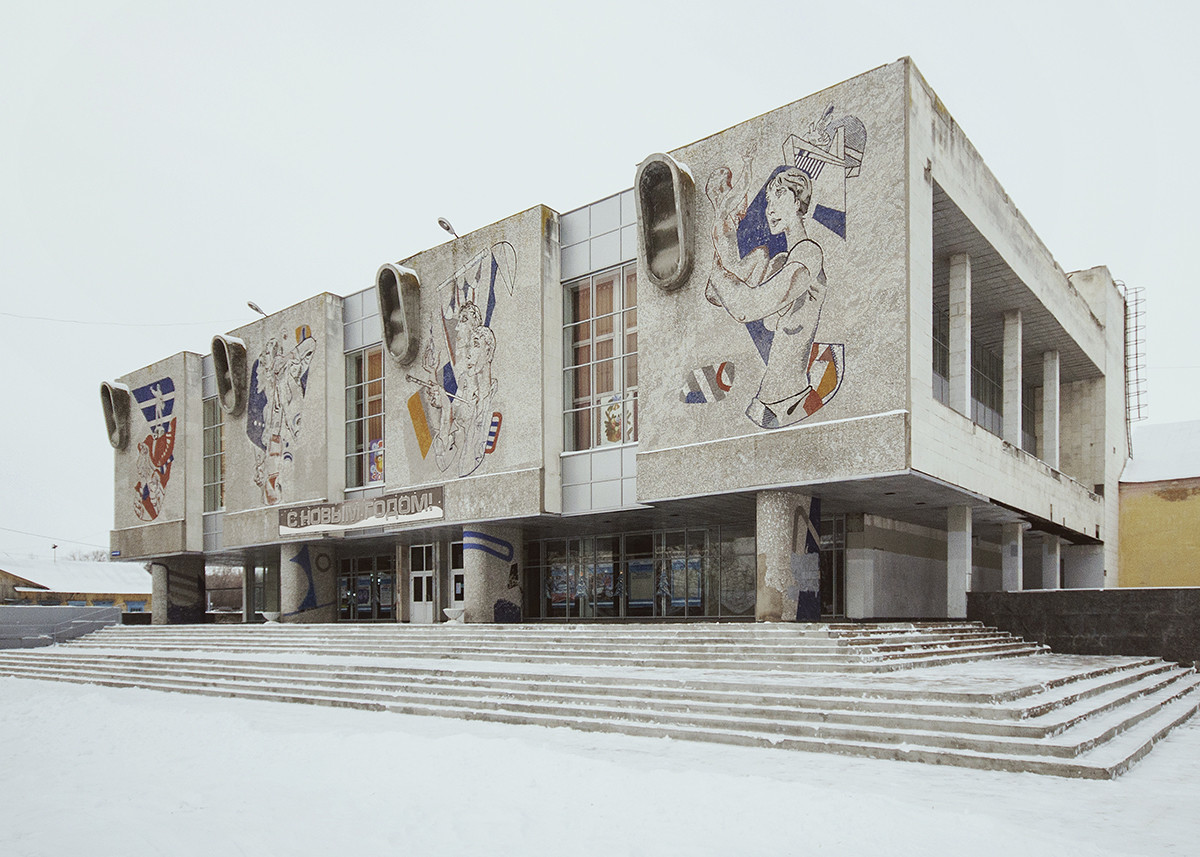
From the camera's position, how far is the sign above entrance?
27.8m

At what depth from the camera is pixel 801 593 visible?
20.0m

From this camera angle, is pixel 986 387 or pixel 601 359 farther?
pixel 986 387

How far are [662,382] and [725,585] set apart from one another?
7.06 metres

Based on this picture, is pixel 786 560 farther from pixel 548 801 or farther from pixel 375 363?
pixel 375 363

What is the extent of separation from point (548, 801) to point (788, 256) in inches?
570

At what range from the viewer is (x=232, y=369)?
3597cm

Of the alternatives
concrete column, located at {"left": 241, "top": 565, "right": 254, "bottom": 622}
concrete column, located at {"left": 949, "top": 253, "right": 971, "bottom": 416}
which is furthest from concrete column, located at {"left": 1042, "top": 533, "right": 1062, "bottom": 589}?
concrete column, located at {"left": 241, "top": 565, "right": 254, "bottom": 622}

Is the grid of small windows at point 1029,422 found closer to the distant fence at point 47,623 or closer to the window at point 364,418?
the window at point 364,418

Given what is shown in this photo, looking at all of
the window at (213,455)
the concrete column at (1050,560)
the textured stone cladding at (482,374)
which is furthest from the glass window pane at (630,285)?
the window at (213,455)

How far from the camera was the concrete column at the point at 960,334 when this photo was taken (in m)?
22.2

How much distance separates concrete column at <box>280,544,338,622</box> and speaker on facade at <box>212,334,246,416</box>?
20.3 ft

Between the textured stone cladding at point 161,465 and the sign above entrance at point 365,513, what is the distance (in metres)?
8.50

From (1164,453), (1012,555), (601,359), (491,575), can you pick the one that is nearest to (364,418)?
(491,575)

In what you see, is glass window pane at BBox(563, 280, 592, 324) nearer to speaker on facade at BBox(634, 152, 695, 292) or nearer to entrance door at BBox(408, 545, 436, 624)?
speaker on facade at BBox(634, 152, 695, 292)
